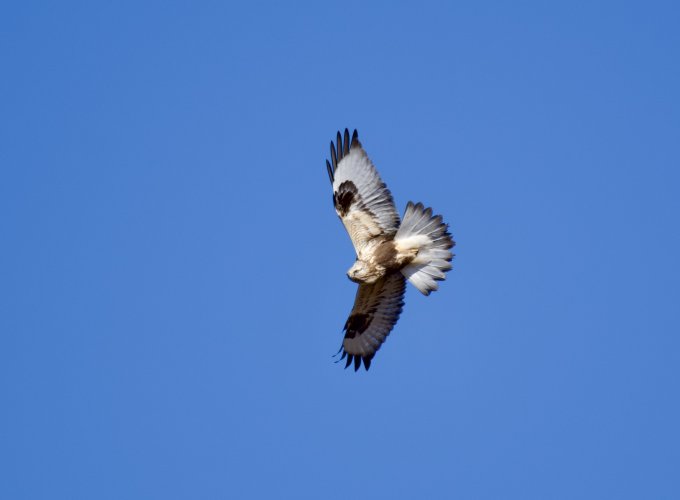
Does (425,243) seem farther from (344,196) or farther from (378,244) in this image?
(344,196)

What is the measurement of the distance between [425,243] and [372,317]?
43.4 inches

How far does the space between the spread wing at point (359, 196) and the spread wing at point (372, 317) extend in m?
0.50

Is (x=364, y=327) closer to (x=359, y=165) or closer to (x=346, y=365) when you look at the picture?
(x=346, y=365)

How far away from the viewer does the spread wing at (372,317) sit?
1102cm

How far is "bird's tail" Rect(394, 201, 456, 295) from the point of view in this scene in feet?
34.7

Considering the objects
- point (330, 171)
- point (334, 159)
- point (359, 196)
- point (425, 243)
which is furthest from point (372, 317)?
point (334, 159)

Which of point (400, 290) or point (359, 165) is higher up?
point (359, 165)

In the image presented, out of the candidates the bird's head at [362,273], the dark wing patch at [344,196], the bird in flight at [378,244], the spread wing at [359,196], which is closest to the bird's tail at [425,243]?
the bird in flight at [378,244]

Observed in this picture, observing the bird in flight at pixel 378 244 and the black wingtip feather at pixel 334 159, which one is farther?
the black wingtip feather at pixel 334 159

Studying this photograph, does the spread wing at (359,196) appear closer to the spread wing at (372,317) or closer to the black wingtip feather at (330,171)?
the black wingtip feather at (330,171)

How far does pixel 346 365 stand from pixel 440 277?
1585 millimetres

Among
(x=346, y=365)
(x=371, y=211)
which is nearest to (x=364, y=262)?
(x=371, y=211)

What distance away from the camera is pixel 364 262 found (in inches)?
420

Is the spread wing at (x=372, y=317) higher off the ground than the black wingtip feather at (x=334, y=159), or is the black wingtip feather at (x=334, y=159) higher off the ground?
the black wingtip feather at (x=334, y=159)
